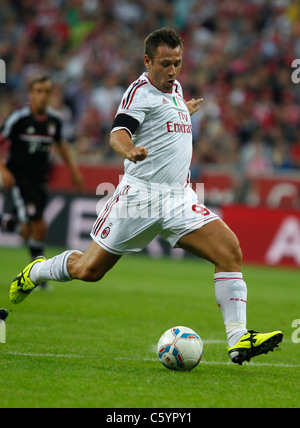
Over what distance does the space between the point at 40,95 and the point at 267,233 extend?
6.53 meters

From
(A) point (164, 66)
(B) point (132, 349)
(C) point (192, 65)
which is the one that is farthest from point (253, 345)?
(C) point (192, 65)

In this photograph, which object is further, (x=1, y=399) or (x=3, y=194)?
(x=3, y=194)

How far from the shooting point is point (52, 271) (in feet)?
21.3

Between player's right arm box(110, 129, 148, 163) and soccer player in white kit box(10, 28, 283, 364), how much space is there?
145mm

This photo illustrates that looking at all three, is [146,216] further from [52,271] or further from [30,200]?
[30,200]

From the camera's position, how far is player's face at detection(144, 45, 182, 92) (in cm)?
602

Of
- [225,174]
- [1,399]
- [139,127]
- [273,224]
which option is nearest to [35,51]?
[225,174]

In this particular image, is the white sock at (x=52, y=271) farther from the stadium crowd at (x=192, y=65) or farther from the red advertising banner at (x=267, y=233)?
the stadium crowd at (x=192, y=65)

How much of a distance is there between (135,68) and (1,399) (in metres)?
16.4

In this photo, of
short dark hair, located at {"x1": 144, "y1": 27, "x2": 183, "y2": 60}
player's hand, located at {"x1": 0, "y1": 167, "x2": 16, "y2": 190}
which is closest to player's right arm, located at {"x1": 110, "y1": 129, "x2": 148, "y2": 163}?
short dark hair, located at {"x1": 144, "y1": 27, "x2": 183, "y2": 60}

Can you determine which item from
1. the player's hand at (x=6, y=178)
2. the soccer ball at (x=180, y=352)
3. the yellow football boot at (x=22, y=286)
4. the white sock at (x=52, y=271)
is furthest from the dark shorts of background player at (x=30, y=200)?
the soccer ball at (x=180, y=352)

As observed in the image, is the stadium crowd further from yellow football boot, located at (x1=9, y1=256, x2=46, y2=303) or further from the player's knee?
the player's knee
